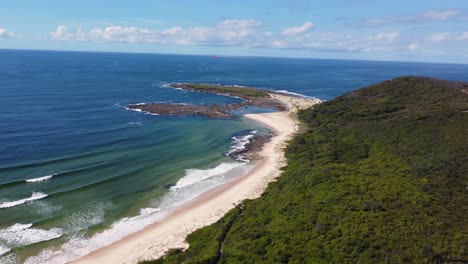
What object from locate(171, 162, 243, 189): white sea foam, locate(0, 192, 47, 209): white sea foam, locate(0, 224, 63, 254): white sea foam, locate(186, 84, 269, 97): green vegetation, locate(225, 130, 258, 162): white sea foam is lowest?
locate(0, 224, 63, 254): white sea foam

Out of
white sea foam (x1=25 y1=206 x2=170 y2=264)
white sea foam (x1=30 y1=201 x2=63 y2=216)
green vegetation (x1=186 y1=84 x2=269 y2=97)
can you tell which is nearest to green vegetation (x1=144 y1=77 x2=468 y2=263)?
white sea foam (x1=25 y1=206 x2=170 y2=264)

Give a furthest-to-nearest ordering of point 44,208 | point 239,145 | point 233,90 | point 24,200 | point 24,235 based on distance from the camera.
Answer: point 233,90 → point 239,145 → point 24,200 → point 44,208 → point 24,235

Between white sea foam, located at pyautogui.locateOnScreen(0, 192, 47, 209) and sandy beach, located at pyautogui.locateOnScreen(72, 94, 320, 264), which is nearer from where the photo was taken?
sandy beach, located at pyautogui.locateOnScreen(72, 94, 320, 264)

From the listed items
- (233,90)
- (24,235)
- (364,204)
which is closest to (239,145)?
(364,204)

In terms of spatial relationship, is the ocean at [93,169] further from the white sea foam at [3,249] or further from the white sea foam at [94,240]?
the white sea foam at [3,249]

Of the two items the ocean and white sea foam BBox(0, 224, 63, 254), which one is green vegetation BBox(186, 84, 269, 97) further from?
white sea foam BBox(0, 224, 63, 254)

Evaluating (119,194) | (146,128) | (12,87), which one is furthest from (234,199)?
(12,87)

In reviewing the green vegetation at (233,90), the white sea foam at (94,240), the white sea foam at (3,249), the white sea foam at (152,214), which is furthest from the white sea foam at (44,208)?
the green vegetation at (233,90)

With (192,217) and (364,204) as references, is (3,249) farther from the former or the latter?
(364,204)
